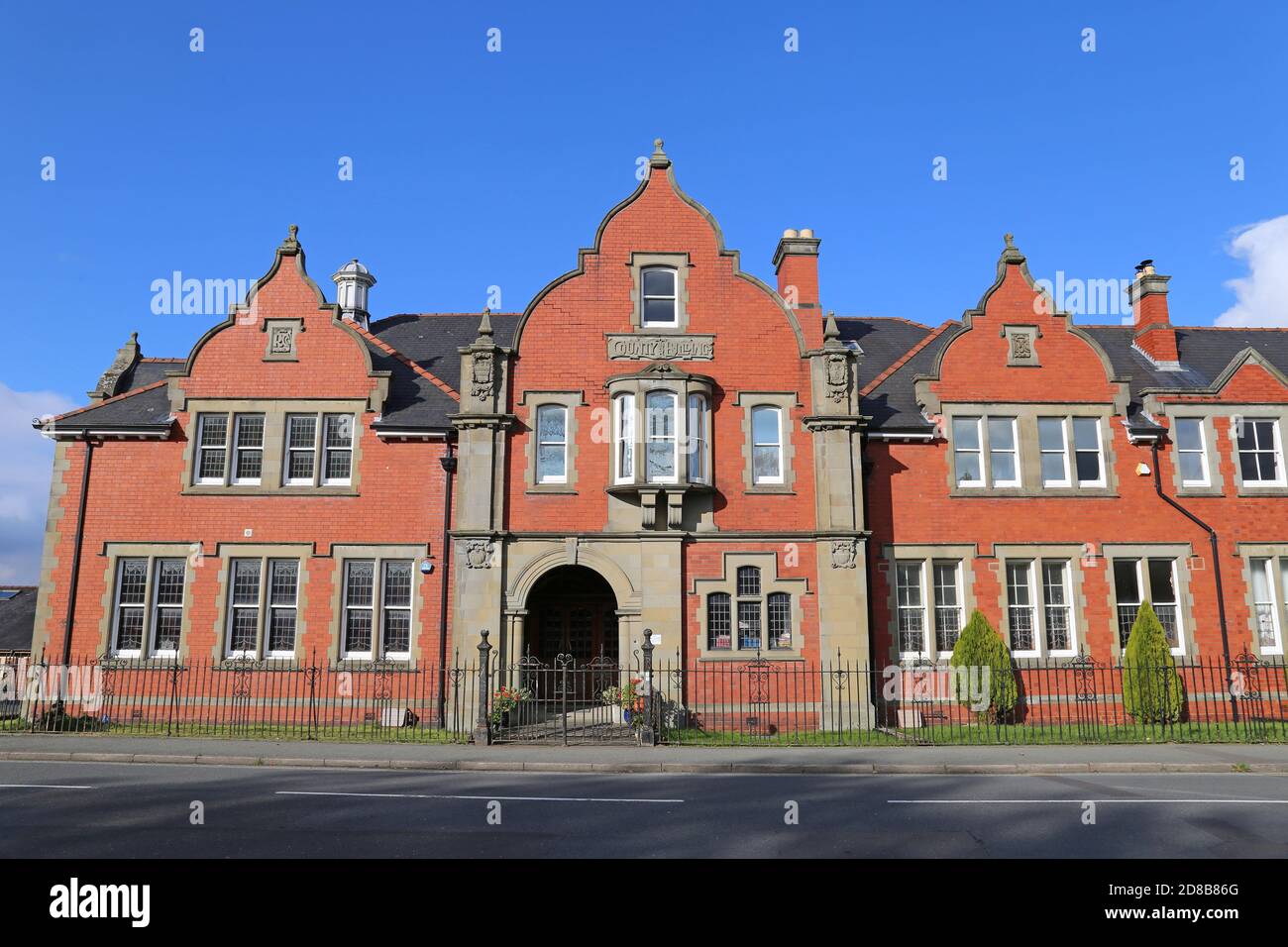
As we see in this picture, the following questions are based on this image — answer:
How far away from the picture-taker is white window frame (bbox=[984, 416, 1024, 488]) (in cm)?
2322

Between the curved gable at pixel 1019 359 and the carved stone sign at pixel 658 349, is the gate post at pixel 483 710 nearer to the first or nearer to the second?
the carved stone sign at pixel 658 349

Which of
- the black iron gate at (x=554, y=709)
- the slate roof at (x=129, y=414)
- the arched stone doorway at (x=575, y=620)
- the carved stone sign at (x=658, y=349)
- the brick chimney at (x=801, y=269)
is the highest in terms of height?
the brick chimney at (x=801, y=269)

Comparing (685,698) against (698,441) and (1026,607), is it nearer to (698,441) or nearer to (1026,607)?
(698,441)

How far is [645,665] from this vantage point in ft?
58.9

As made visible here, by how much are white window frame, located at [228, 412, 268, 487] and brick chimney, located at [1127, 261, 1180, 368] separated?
25163 millimetres

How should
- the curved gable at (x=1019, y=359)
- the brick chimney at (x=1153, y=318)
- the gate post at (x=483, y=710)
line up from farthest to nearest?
the brick chimney at (x=1153, y=318), the curved gable at (x=1019, y=359), the gate post at (x=483, y=710)

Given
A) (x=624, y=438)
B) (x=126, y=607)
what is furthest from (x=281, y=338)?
(x=624, y=438)

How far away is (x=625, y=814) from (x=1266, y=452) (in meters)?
22.6

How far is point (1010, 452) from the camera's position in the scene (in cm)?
Answer: 2352

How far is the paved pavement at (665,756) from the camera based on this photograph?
14875 mm

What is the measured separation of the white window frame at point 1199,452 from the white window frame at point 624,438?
14.8 m

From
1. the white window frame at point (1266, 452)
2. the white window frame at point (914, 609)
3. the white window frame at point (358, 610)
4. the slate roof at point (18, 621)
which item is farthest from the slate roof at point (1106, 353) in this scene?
the slate roof at point (18, 621)

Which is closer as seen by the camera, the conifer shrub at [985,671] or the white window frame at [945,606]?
the conifer shrub at [985,671]

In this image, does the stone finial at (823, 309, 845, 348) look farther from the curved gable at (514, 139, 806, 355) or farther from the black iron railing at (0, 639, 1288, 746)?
the black iron railing at (0, 639, 1288, 746)
